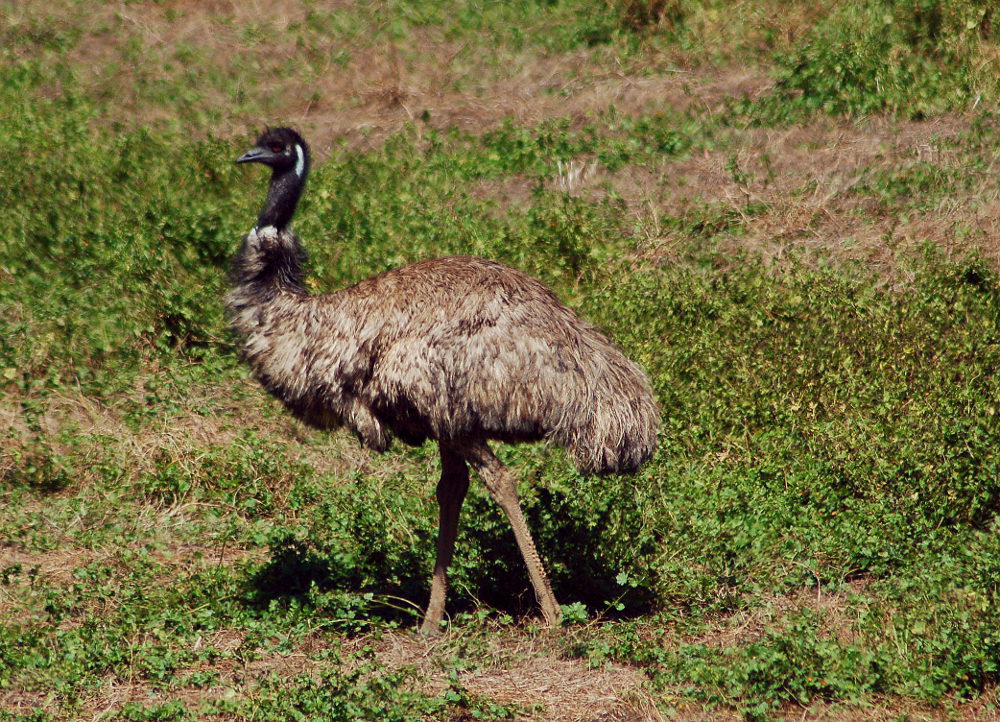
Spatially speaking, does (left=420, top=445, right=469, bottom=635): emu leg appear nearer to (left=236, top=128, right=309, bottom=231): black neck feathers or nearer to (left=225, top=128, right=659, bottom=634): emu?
(left=225, top=128, right=659, bottom=634): emu

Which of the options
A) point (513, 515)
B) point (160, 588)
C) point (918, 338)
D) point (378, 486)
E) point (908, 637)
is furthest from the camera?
point (918, 338)

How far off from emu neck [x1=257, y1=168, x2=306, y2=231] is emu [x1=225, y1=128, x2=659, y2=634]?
13mm

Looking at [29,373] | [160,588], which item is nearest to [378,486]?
[160,588]

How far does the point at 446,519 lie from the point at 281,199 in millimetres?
1672

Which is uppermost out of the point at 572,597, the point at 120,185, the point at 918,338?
the point at 120,185

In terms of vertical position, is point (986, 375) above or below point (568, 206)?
below

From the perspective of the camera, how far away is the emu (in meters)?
5.88

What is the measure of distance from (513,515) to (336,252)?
4238 millimetres

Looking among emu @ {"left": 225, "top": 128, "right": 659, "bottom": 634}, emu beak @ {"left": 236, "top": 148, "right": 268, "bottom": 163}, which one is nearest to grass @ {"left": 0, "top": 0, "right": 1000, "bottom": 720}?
emu @ {"left": 225, "top": 128, "right": 659, "bottom": 634}

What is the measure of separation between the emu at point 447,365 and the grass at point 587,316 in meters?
0.69

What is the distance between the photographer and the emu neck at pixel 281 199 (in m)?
6.41

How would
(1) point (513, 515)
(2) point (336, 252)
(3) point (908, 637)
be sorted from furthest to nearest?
(2) point (336, 252), (1) point (513, 515), (3) point (908, 637)

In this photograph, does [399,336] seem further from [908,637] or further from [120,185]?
[120,185]

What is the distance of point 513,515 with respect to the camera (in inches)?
244
